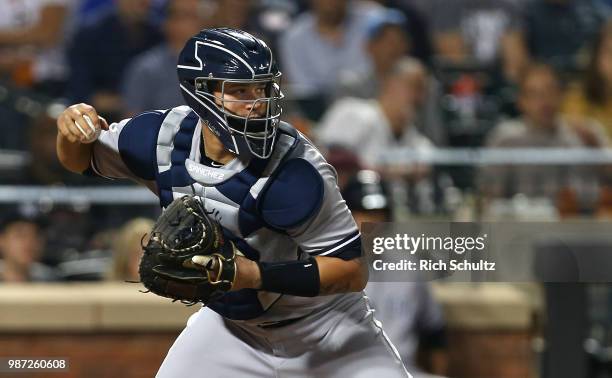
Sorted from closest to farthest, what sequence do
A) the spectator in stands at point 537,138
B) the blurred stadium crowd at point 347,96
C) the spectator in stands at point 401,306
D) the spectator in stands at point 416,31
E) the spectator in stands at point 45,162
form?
1. the spectator in stands at point 401,306
2. the blurred stadium crowd at point 347,96
3. the spectator in stands at point 45,162
4. the spectator in stands at point 537,138
5. the spectator in stands at point 416,31

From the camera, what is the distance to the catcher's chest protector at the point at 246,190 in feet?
12.1

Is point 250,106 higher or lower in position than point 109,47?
higher

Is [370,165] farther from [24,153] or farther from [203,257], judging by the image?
[203,257]

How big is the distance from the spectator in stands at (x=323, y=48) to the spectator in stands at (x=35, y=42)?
1429mm

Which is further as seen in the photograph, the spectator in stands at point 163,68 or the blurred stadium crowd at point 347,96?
the spectator in stands at point 163,68

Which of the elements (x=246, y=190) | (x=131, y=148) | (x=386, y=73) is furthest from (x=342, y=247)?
(x=386, y=73)

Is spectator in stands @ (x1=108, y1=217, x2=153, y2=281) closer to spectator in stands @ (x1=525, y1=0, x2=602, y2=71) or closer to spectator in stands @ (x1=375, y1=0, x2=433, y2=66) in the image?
spectator in stands @ (x1=375, y1=0, x2=433, y2=66)

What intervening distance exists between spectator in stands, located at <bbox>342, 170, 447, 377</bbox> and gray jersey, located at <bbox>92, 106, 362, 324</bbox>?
1.42 meters

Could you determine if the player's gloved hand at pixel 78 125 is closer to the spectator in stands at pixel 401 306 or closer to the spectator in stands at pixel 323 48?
the spectator in stands at pixel 401 306

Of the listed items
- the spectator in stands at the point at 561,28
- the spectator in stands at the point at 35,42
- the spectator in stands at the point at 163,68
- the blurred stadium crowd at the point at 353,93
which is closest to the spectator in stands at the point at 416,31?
the blurred stadium crowd at the point at 353,93

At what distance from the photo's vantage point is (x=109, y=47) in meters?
7.69

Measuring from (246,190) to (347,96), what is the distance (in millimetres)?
3854

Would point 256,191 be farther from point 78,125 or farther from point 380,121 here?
point 380,121

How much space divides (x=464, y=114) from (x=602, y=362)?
8.13ft
